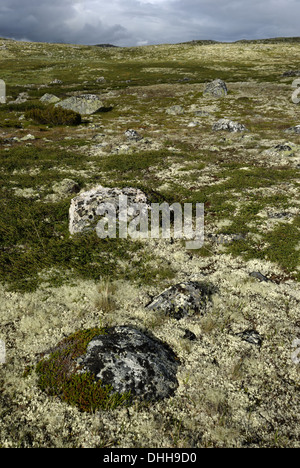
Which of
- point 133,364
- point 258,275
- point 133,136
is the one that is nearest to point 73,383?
point 133,364

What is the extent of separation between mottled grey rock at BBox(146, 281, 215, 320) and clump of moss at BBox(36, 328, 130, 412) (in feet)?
9.24

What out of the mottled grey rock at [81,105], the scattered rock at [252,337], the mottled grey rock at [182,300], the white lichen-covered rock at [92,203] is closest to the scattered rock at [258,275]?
the mottled grey rock at [182,300]

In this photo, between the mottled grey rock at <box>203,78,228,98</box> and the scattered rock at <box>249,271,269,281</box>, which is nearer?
the scattered rock at <box>249,271,269,281</box>

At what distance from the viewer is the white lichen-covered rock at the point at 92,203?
13188mm

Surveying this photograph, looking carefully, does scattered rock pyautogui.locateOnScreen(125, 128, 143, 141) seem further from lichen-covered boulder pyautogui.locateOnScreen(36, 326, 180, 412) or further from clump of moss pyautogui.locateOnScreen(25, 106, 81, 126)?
lichen-covered boulder pyautogui.locateOnScreen(36, 326, 180, 412)

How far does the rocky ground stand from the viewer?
223 inches

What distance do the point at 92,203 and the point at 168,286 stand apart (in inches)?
245

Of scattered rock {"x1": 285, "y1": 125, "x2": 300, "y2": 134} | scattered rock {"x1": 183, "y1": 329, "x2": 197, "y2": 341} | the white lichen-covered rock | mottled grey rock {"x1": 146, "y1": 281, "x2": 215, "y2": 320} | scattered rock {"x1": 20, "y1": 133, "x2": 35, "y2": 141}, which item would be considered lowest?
scattered rock {"x1": 183, "y1": 329, "x2": 197, "y2": 341}

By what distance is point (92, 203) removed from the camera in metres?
13.8

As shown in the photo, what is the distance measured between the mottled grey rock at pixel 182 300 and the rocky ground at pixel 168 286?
116 millimetres

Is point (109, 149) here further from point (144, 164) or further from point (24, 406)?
point (24, 406)

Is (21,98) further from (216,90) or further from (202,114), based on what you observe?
(216,90)

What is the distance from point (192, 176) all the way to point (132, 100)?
43.6 metres

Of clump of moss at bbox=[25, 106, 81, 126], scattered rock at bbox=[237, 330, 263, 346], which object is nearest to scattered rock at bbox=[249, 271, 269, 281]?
scattered rock at bbox=[237, 330, 263, 346]
